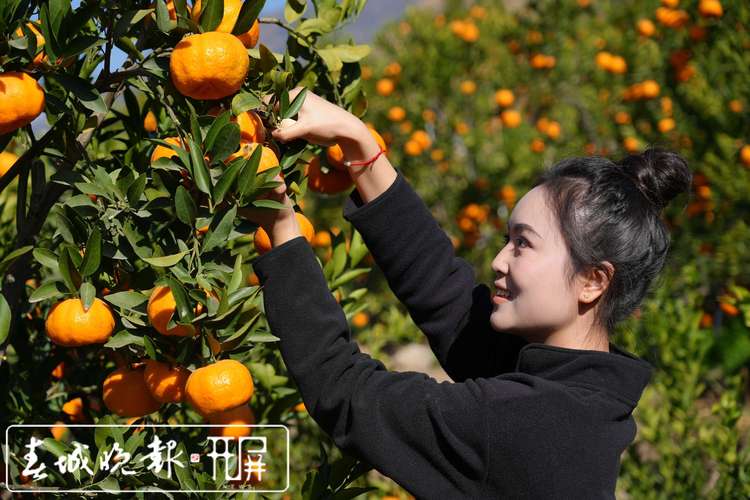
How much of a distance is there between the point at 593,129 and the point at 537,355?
3.92 meters

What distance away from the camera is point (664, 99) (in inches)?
171

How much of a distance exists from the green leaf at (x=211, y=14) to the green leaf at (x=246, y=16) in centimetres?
4

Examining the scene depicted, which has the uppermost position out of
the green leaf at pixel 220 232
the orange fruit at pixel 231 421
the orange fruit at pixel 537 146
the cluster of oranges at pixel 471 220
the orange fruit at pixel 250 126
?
the orange fruit at pixel 250 126

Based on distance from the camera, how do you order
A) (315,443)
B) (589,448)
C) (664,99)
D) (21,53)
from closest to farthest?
(21,53) → (589,448) → (315,443) → (664,99)

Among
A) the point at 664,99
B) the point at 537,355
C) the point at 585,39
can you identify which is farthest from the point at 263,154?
the point at 585,39

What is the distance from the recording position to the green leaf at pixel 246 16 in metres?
0.99

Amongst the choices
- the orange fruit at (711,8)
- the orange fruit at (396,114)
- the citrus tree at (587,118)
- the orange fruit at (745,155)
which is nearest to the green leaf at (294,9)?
the citrus tree at (587,118)

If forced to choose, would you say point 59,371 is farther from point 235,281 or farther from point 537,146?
point 537,146

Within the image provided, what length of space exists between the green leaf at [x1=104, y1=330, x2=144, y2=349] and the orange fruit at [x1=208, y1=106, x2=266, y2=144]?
0.27 metres

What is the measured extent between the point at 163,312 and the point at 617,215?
646 mm

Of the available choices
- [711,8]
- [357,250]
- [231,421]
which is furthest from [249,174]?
[711,8]

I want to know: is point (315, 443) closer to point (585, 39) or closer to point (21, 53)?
point (21, 53)

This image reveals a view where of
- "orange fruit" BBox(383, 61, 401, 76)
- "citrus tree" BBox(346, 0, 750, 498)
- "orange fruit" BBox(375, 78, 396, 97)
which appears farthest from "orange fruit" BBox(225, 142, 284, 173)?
"orange fruit" BBox(383, 61, 401, 76)

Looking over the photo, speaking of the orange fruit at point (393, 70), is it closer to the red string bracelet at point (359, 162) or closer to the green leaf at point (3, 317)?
the red string bracelet at point (359, 162)
